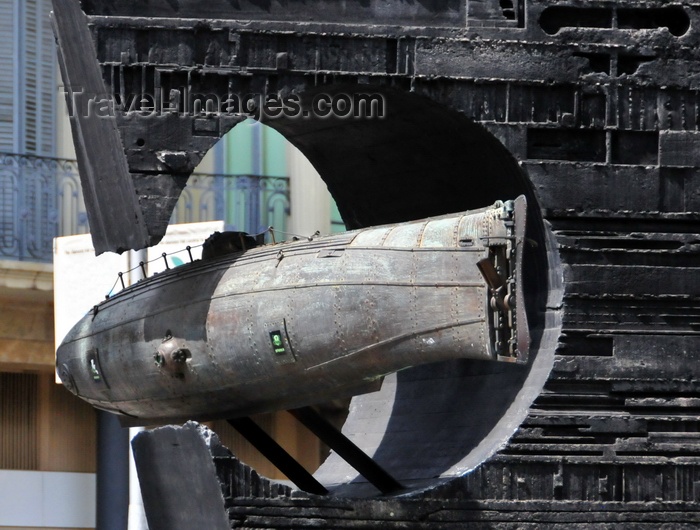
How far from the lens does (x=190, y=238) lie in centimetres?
2491

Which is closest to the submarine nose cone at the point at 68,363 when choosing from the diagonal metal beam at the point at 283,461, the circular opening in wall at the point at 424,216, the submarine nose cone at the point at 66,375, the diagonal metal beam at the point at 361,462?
the submarine nose cone at the point at 66,375

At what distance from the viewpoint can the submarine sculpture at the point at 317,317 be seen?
52.6ft

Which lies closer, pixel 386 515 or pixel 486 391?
pixel 386 515

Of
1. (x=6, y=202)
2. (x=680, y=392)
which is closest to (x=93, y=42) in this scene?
(x=680, y=392)

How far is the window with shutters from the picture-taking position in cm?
2738

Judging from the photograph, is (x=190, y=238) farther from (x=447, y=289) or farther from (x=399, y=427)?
(x=447, y=289)

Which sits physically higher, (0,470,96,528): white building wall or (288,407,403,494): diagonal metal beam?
(288,407,403,494): diagonal metal beam

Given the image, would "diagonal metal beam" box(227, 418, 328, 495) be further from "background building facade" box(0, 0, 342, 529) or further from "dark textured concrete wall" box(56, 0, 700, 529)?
"background building facade" box(0, 0, 342, 529)

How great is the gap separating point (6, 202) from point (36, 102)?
1.39 metres

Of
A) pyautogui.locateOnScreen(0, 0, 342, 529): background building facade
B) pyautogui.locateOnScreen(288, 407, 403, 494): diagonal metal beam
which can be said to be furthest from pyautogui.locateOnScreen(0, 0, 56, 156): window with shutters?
pyautogui.locateOnScreen(288, 407, 403, 494): diagonal metal beam

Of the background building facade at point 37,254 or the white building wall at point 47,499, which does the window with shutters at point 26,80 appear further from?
the white building wall at point 47,499

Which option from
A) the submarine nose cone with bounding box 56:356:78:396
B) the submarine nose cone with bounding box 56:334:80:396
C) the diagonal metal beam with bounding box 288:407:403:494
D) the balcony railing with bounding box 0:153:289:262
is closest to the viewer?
the diagonal metal beam with bounding box 288:407:403:494

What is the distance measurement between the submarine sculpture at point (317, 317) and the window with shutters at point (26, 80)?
31.1 feet

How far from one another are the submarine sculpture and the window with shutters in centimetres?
946
